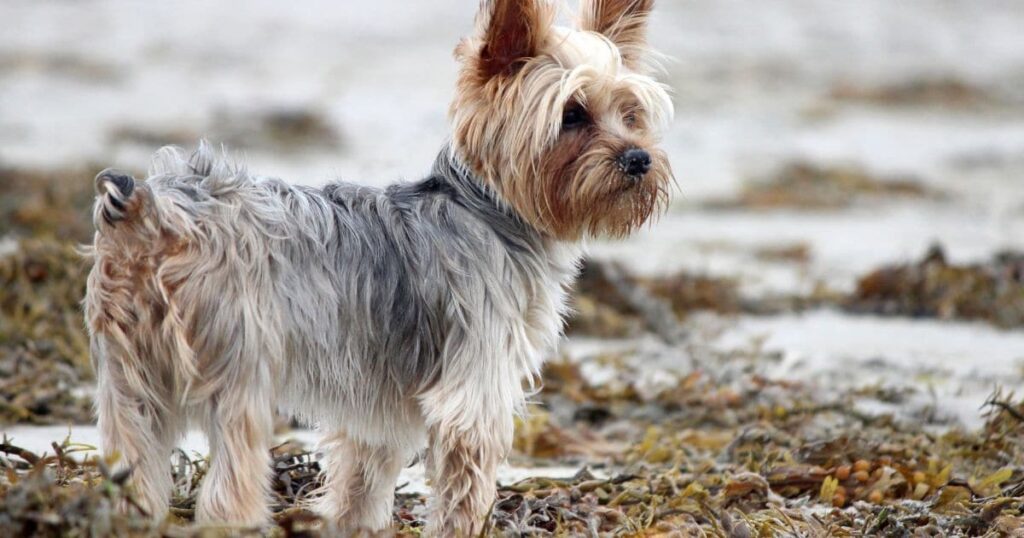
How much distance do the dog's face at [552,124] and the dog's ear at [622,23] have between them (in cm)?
29

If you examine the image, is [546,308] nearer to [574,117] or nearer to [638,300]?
[574,117]

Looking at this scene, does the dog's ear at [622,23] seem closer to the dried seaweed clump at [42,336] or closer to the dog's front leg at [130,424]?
the dog's front leg at [130,424]

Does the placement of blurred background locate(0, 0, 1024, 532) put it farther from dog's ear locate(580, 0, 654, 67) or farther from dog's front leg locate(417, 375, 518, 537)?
dog's front leg locate(417, 375, 518, 537)

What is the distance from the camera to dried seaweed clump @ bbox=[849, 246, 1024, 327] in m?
10.8

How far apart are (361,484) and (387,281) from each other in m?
1.08

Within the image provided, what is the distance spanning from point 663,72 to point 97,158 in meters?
11.6

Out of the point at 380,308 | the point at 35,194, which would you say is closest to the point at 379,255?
the point at 380,308

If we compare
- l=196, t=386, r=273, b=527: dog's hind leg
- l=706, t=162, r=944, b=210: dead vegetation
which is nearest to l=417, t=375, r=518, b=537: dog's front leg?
l=196, t=386, r=273, b=527: dog's hind leg

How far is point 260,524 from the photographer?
184 inches

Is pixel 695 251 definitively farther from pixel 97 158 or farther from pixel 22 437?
pixel 22 437

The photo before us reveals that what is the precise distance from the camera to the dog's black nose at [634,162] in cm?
560

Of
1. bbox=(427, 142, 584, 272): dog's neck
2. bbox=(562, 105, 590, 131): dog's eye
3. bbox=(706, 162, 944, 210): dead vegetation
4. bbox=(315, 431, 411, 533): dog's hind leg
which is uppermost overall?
bbox=(562, 105, 590, 131): dog's eye

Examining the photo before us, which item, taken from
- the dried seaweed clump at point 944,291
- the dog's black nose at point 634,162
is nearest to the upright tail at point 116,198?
the dog's black nose at point 634,162

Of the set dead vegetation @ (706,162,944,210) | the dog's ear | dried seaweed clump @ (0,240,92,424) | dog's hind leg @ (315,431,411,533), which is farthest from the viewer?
dead vegetation @ (706,162,944,210)
